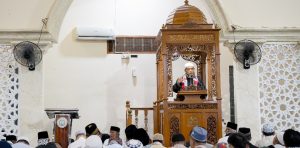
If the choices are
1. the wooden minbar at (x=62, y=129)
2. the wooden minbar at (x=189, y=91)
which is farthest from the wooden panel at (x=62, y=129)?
the wooden minbar at (x=189, y=91)

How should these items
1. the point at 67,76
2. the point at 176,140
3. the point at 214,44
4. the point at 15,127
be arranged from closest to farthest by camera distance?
the point at 176,140, the point at 214,44, the point at 15,127, the point at 67,76

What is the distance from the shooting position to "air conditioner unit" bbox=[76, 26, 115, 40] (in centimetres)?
923

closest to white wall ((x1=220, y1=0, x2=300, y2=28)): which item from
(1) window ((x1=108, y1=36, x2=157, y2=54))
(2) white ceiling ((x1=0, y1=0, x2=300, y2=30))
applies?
(2) white ceiling ((x1=0, y1=0, x2=300, y2=30))

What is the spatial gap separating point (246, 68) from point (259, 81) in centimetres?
33

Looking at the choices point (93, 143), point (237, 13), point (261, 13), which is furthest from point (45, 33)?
point (261, 13)

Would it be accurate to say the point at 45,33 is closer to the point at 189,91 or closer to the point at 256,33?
the point at 189,91

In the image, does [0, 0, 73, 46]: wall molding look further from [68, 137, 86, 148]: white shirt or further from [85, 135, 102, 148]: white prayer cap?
[85, 135, 102, 148]: white prayer cap

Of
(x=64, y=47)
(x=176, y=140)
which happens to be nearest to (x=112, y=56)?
(x=64, y=47)

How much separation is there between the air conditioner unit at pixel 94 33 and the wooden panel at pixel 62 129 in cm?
351

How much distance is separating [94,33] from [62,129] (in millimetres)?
3669

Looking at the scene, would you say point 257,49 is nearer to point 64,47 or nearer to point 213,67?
point 213,67

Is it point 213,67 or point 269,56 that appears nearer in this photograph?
point 213,67

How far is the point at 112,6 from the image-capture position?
9.59 m

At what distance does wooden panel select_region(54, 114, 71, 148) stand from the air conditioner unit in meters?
3.51
